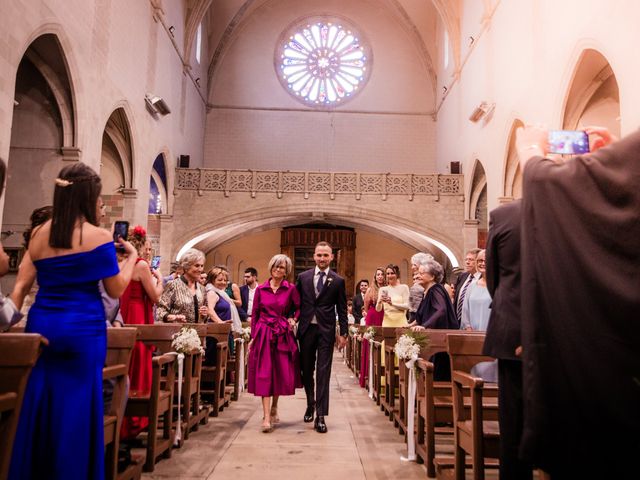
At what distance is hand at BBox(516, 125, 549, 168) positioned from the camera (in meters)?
1.68

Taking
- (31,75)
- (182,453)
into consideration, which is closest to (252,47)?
(31,75)

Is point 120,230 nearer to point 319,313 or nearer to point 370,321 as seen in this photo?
point 319,313

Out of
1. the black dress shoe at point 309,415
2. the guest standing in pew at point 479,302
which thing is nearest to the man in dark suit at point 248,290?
the black dress shoe at point 309,415

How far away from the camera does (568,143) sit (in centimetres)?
167

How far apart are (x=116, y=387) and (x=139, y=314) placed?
Answer: 4.58ft

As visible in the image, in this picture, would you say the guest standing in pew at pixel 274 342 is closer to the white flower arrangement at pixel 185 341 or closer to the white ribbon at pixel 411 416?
the white flower arrangement at pixel 185 341

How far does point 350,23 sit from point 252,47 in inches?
154

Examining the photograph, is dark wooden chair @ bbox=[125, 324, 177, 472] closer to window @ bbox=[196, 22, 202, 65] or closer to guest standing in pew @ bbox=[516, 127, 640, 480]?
guest standing in pew @ bbox=[516, 127, 640, 480]

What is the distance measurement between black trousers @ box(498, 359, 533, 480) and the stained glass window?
66.0ft

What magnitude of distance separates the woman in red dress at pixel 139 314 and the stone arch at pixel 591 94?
304 inches

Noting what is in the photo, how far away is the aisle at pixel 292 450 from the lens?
3.59 meters

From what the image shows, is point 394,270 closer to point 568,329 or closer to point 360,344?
point 360,344

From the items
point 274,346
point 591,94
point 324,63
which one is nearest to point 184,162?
point 324,63

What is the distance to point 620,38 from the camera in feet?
25.0
